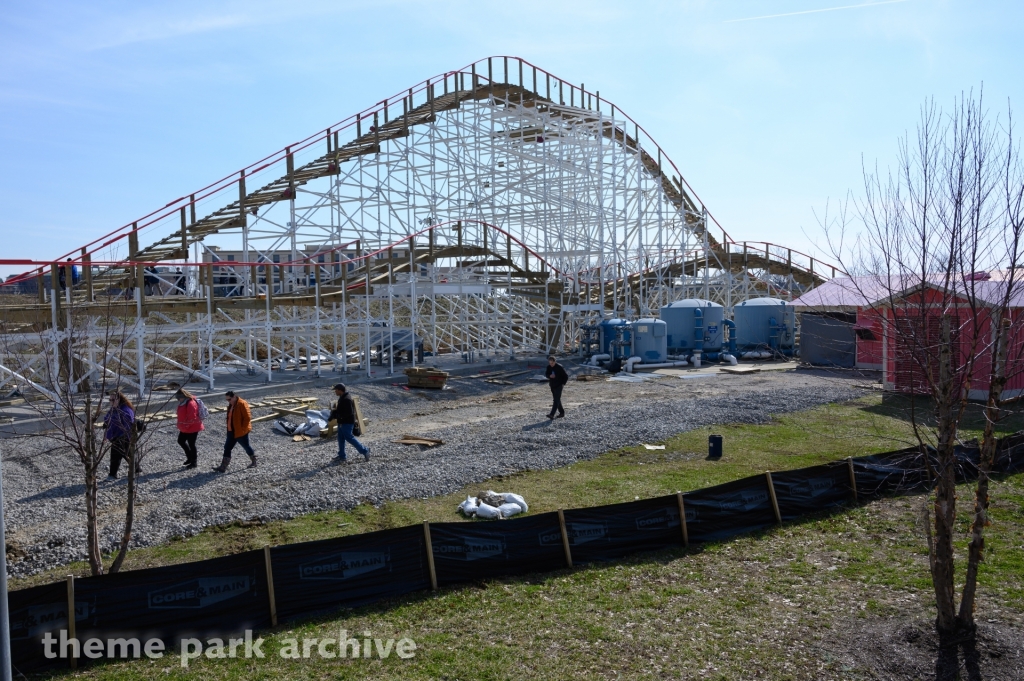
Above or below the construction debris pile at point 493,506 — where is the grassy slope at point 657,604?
below

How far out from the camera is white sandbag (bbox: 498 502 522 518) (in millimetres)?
9148

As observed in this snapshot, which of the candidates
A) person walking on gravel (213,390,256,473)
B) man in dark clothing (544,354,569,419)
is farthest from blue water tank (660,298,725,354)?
person walking on gravel (213,390,256,473)

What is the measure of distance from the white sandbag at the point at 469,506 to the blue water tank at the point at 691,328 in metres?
21.1

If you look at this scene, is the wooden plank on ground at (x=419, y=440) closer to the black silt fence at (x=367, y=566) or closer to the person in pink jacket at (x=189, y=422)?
the person in pink jacket at (x=189, y=422)

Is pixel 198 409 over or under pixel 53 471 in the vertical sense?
over

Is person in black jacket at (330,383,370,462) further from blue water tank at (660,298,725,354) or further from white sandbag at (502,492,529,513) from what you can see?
blue water tank at (660,298,725,354)

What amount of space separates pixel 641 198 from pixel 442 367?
11.1 meters

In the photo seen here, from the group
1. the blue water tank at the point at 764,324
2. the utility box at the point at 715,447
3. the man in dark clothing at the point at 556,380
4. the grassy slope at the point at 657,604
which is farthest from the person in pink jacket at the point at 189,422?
the blue water tank at the point at 764,324

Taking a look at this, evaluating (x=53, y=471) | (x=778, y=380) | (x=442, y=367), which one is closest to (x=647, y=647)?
(x=53, y=471)

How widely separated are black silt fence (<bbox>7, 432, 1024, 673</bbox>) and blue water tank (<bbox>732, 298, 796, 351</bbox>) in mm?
22569

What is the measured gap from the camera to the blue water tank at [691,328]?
29.4m

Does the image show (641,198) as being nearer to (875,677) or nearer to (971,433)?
(971,433)

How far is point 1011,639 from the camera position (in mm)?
5996

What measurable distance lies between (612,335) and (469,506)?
725 inches
